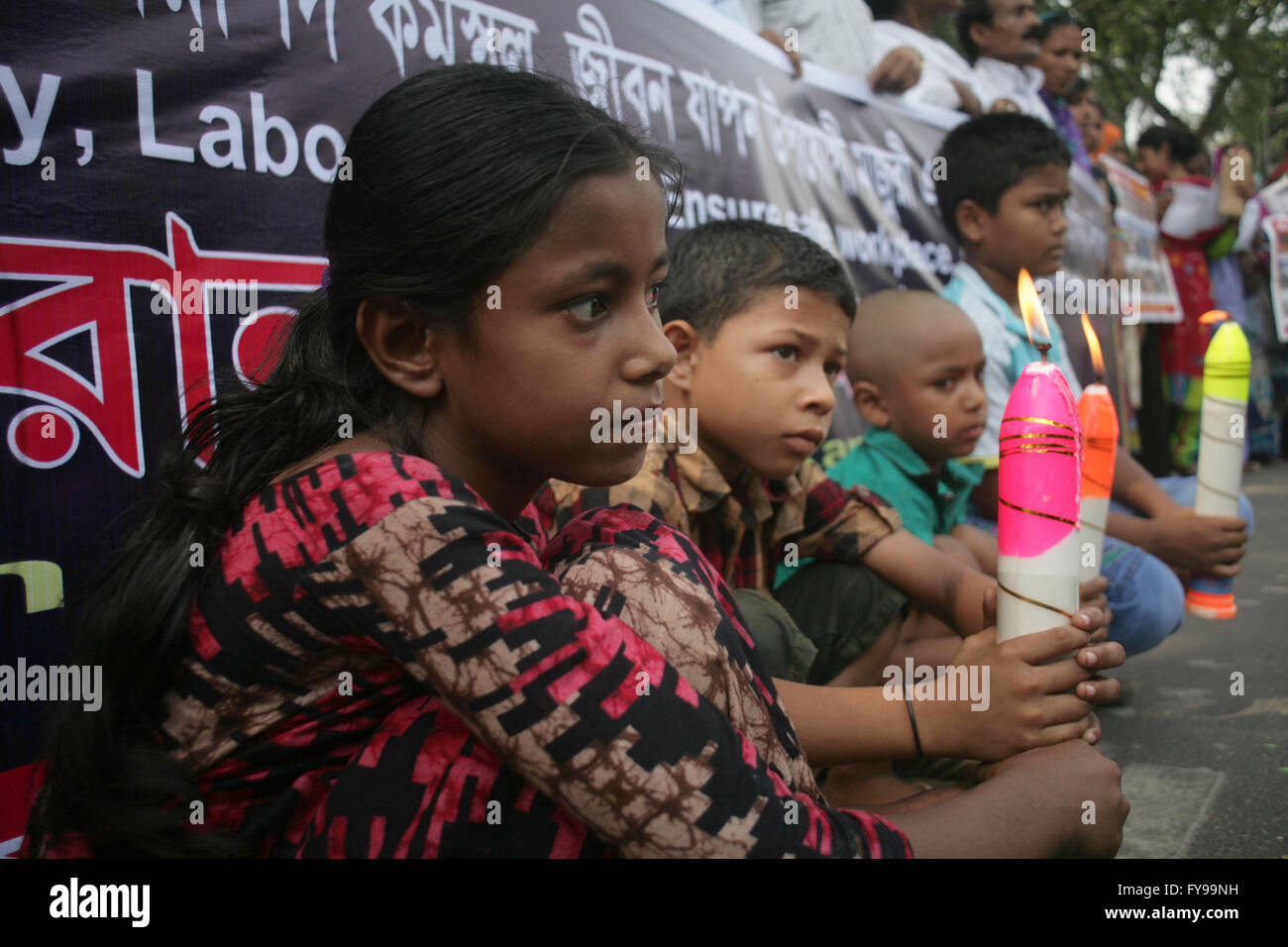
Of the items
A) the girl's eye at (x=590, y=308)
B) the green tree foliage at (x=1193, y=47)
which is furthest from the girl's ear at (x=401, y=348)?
the green tree foliage at (x=1193, y=47)

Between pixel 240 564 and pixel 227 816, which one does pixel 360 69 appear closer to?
pixel 240 564

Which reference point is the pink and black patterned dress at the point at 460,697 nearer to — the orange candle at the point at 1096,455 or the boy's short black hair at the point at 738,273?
the orange candle at the point at 1096,455

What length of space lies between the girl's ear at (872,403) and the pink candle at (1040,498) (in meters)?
1.45

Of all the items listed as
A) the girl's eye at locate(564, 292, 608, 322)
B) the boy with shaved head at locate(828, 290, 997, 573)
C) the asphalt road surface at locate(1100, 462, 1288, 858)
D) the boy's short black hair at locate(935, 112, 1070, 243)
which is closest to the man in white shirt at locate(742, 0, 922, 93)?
the boy's short black hair at locate(935, 112, 1070, 243)

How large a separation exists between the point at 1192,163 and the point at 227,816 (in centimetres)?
865

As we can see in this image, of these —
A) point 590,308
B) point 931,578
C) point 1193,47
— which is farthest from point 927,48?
point 1193,47

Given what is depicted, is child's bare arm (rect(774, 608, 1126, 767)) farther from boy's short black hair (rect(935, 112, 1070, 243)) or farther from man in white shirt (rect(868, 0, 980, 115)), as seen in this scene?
man in white shirt (rect(868, 0, 980, 115))

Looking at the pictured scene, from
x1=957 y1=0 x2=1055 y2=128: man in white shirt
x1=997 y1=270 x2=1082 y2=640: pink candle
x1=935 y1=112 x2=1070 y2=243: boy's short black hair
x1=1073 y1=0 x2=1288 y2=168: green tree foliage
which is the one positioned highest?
x1=1073 y1=0 x2=1288 y2=168: green tree foliage

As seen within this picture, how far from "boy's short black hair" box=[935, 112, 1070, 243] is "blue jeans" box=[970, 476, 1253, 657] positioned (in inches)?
55.1

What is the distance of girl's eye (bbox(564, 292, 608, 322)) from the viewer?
3.56 feet

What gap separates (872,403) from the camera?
2.57 metres

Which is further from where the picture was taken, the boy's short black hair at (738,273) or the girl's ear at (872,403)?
the girl's ear at (872,403)

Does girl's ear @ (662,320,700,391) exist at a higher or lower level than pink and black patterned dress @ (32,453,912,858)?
higher

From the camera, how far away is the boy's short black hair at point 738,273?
6.41ft
